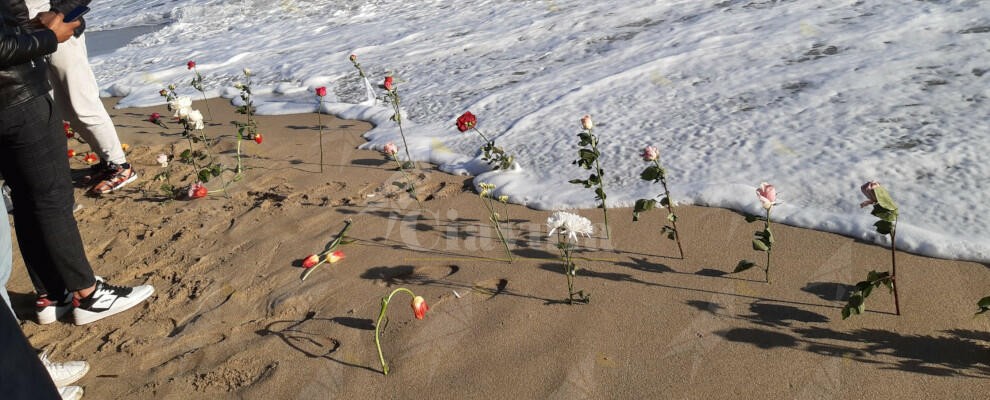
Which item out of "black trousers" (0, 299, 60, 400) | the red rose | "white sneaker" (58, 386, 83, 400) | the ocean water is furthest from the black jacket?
the ocean water

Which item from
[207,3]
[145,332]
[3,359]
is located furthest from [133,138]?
[207,3]

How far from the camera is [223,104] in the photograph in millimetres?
6656

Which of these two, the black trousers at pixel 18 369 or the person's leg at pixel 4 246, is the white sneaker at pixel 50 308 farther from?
the black trousers at pixel 18 369

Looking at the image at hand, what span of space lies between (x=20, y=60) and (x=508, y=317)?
6.80ft

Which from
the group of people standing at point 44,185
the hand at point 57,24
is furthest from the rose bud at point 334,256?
the hand at point 57,24

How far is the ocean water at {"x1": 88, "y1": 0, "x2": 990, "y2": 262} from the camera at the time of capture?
3.25 metres

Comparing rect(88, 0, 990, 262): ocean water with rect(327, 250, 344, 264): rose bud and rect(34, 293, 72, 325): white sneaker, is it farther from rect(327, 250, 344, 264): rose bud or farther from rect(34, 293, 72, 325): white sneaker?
rect(34, 293, 72, 325): white sneaker

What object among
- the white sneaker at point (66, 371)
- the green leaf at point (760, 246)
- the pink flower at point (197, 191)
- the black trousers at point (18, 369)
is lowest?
the pink flower at point (197, 191)

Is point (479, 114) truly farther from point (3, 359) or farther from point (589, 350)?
point (3, 359)

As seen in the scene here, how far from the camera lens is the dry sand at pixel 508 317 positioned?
7.04 ft

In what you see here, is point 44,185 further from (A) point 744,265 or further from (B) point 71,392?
(A) point 744,265

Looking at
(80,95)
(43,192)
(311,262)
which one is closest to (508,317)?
(311,262)

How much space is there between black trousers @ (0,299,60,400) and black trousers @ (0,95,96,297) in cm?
→ 198

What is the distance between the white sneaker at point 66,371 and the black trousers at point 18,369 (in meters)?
1.67
